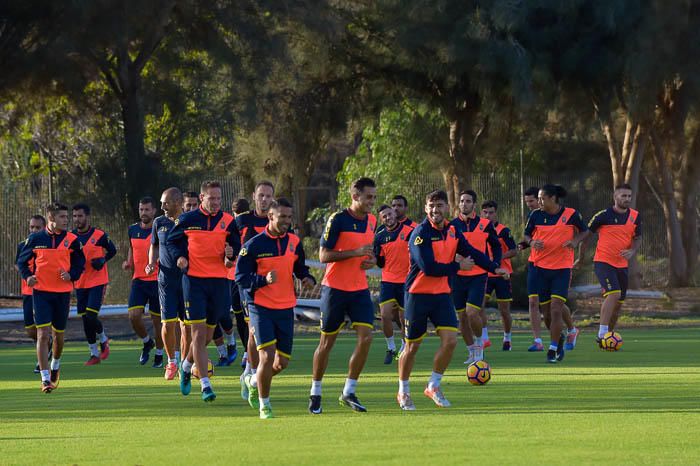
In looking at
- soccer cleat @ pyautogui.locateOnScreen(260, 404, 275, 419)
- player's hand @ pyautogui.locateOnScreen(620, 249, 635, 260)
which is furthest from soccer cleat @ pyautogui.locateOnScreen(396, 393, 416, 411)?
player's hand @ pyautogui.locateOnScreen(620, 249, 635, 260)

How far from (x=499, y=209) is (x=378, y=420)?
23.1 metres

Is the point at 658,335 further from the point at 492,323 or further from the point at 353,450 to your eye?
the point at 353,450

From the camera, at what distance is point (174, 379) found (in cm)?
1638

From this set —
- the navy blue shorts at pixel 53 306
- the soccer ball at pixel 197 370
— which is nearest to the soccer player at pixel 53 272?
the navy blue shorts at pixel 53 306

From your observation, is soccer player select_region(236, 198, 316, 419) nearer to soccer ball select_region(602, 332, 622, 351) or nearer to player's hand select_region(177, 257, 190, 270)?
player's hand select_region(177, 257, 190, 270)

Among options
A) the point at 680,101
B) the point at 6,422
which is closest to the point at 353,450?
the point at 6,422

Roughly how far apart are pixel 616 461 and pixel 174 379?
333 inches

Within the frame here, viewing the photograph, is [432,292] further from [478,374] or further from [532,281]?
[532,281]

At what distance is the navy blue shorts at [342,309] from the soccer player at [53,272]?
454 centimetres

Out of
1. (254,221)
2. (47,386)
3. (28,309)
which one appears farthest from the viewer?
(28,309)

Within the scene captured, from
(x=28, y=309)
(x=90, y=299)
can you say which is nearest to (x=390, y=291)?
(x=90, y=299)

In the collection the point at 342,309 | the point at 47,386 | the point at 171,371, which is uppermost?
the point at 342,309

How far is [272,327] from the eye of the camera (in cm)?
1205

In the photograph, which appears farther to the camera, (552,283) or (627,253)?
(627,253)
